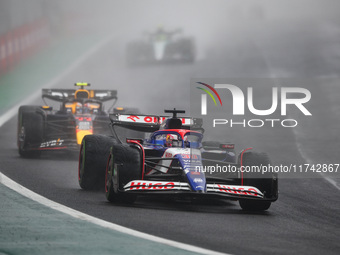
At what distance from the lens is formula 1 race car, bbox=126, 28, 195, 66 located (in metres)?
42.4

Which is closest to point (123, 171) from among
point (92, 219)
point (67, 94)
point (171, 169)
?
point (171, 169)

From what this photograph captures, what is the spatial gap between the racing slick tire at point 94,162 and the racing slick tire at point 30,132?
4924 mm

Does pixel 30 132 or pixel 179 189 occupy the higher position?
pixel 30 132

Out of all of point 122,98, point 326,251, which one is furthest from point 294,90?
point 326,251

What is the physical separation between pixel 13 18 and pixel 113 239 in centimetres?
3066

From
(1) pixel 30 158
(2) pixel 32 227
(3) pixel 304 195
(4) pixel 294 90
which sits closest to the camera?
(2) pixel 32 227

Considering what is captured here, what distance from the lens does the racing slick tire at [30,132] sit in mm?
17922

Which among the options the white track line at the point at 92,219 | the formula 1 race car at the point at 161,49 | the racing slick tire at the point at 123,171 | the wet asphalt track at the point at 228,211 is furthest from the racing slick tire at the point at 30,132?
the formula 1 race car at the point at 161,49

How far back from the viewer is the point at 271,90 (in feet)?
111

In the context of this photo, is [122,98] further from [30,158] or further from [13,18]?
[30,158]

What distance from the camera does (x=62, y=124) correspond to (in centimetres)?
1903

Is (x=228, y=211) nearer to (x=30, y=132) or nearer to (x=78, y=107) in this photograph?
(x=30, y=132)

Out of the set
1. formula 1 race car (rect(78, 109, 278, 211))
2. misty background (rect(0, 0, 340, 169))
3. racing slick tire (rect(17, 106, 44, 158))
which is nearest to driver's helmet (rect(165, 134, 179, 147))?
formula 1 race car (rect(78, 109, 278, 211))

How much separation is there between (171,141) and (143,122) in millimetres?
1370
